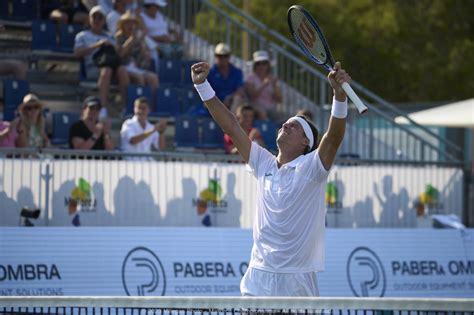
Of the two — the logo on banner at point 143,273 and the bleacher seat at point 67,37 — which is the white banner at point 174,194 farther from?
the bleacher seat at point 67,37

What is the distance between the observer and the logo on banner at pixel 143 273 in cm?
1150

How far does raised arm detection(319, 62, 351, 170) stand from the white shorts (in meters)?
0.68

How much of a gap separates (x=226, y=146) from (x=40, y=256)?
3564 millimetres

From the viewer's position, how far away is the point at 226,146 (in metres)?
14.0

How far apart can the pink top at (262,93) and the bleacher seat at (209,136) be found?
149 centimetres

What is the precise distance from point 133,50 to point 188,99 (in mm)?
1075

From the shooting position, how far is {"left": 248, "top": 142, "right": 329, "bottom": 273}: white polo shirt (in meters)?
6.58

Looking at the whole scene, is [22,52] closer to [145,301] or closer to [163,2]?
[163,2]

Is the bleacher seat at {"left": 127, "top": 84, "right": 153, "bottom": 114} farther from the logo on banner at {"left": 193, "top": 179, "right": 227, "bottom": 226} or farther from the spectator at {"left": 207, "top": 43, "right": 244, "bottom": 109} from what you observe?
the logo on banner at {"left": 193, "top": 179, "right": 227, "bottom": 226}

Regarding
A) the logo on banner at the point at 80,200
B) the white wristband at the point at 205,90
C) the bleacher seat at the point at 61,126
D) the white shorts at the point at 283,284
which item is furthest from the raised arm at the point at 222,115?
the bleacher seat at the point at 61,126

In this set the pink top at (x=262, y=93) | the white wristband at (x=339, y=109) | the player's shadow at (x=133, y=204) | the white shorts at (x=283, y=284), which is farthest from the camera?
the pink top at (x=262, y=93)

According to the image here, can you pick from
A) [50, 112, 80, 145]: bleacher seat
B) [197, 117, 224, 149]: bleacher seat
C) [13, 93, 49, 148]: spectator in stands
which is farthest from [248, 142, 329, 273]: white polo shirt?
[197, 117, 224, 149]: bleacher seat

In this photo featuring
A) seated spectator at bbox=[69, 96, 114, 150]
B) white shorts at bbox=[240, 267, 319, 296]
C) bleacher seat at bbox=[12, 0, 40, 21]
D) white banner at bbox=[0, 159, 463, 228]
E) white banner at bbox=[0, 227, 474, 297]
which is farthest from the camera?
bleacher seat at bbox=[12, 0, 40, 21]

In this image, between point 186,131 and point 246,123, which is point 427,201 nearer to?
point 246,123
